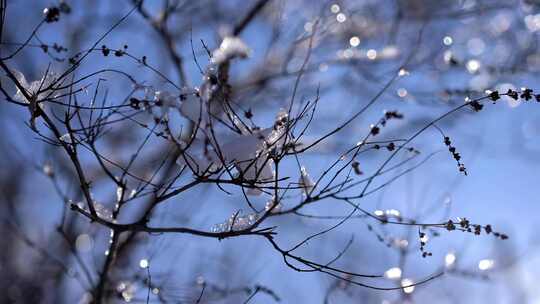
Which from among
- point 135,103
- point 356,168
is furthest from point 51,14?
point 356,168

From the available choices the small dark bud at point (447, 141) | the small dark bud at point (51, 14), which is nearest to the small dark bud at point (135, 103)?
the small dark bud at point (51, 14)

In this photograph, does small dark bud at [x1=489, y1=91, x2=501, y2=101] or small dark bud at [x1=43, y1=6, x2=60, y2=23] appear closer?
small dark bud at [x1=489, y1=91, x2=501, y2=101]

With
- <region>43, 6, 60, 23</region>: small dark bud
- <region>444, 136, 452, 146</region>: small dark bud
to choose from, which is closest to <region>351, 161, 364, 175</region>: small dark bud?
<region>444, 136, 452, 146</region>: small dark bud

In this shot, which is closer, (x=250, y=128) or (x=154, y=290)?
(x=250, y=128)

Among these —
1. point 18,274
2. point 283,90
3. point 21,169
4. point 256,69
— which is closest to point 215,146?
point 283,90

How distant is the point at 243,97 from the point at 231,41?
2715mm

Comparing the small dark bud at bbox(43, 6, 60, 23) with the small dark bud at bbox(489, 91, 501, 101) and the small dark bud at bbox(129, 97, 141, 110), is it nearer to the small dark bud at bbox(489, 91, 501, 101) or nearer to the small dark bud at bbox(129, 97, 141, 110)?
the small dark bud at bbox(129, 97, 141, 110)

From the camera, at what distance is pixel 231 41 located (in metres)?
2.22

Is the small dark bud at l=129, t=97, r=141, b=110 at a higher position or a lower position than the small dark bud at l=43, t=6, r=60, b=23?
lower

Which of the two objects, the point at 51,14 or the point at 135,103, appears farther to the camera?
the point at 51,14

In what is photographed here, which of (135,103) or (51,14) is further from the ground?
(51,14)

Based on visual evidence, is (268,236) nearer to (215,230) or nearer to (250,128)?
(215,230)

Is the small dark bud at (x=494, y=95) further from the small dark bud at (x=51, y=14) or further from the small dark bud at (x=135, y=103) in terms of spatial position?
the small dark bud at (x=51, y=14)

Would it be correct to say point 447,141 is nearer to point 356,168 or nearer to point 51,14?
point 356,168
